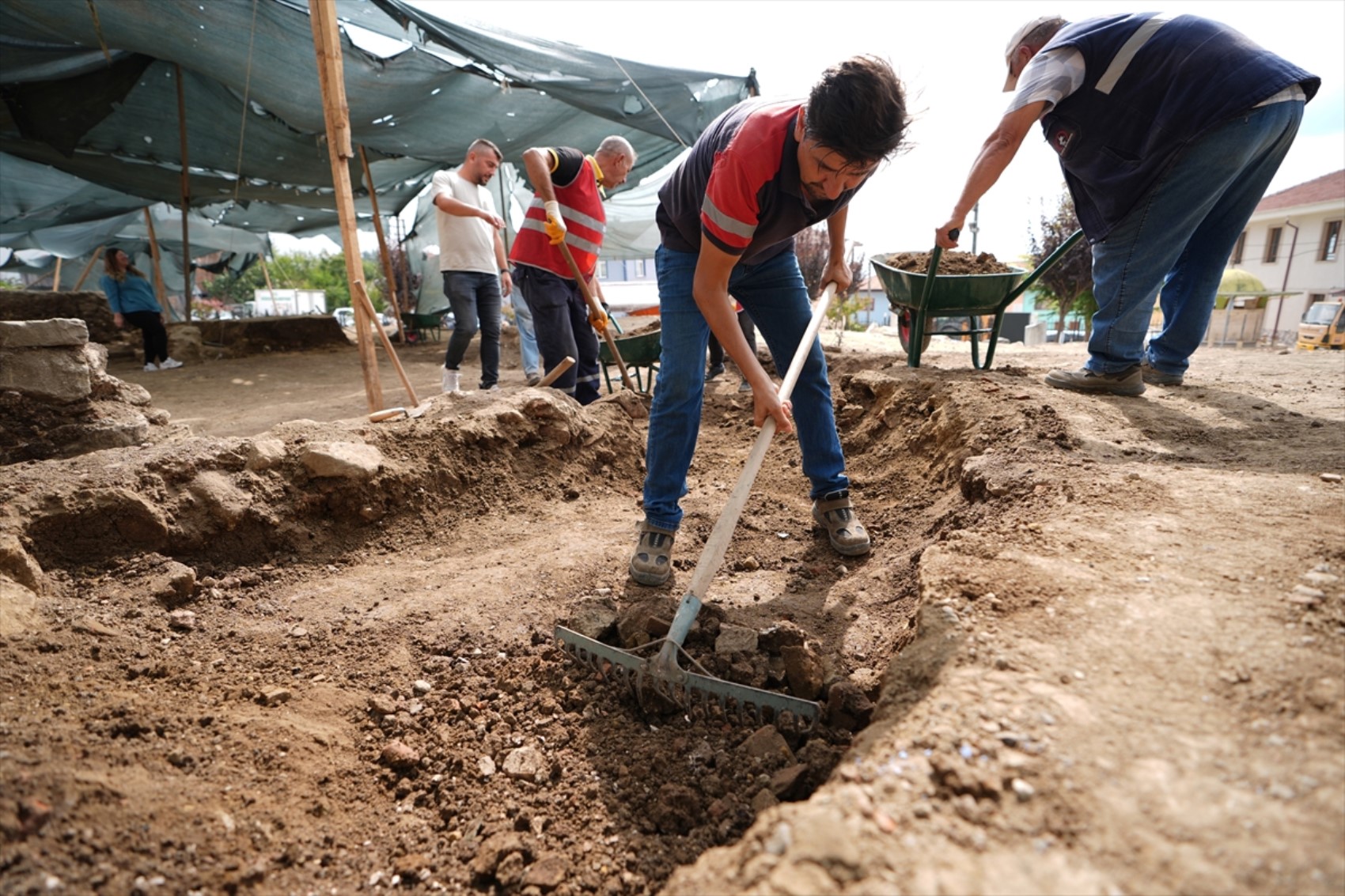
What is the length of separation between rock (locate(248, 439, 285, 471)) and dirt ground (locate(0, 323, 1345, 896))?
0.02 m

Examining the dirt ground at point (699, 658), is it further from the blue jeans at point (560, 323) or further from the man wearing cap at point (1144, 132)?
the blue jeans at point (560, 323)

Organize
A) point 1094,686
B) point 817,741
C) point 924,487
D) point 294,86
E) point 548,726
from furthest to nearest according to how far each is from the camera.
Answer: point 294,86 → point 924,487 → point 548,726 → point 817,741 → point 1094,686

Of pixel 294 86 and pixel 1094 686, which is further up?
pixel 294 86

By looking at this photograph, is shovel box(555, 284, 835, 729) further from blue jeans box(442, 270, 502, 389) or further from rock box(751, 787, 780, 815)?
blue jeans box(442, 270, 502, 389)

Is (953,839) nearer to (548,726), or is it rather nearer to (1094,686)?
(1094,686)

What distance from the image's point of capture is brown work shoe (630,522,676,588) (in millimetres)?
2189

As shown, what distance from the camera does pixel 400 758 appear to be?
1.46 metres

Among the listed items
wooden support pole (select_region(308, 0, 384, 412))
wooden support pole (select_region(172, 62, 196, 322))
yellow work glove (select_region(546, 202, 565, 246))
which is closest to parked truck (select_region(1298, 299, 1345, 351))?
yellow work glove (select_region(546, 202, 565, 246))

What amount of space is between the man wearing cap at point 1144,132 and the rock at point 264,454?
289 centimetres

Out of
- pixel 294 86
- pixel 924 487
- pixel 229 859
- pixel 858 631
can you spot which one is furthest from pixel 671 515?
pixel 294 86

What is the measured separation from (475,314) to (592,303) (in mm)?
1203

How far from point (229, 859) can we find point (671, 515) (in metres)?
1.41

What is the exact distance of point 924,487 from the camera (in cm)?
278

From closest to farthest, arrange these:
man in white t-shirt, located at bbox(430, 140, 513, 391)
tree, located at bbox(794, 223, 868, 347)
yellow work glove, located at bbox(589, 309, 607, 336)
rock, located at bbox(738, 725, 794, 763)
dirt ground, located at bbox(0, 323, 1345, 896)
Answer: dirt ground, located at bbox(0, 323, 1345, 896) < rock, located at bbox(738, 725, 794, 763) < yellow work glove, located at bbox(589, 309, 607, 336) < man in white t-shirt, located at bbox(430, 140, 513, 391) < tree, located at bbox(794, 223, 868, 347)
